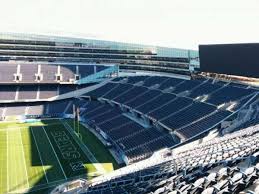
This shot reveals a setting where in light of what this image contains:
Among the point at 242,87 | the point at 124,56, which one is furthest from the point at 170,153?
the point at 124,56

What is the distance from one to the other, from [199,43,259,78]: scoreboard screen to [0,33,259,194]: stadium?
13 centimetres

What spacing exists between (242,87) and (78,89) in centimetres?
3792

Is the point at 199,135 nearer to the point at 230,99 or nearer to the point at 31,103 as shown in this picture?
the point at 230,99

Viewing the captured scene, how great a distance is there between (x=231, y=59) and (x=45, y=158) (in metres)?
26.8

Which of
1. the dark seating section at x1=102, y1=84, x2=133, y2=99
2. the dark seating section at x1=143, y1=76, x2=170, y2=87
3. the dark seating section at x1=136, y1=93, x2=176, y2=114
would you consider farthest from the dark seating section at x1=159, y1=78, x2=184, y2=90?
the dark seating section at x1=102, y1=84, x2=133, y2=99

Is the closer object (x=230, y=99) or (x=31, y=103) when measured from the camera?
(x=230, y=99)

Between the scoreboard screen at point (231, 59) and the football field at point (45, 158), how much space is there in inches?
766

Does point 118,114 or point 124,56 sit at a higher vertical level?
point 124,56

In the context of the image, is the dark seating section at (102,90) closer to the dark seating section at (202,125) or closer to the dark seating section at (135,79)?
the dark seating section at (135,79)

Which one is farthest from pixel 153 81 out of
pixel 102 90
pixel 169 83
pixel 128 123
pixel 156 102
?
pixel 128 123

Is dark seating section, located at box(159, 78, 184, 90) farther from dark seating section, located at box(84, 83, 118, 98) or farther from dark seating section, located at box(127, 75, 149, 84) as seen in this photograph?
dark seating section, located at box(84, 83, 118, 98)

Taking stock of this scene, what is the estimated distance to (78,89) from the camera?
7431 centimetres

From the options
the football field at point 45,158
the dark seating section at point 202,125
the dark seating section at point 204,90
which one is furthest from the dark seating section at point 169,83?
the dark seating section at point 202,125

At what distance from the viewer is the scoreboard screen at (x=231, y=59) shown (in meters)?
45.1
